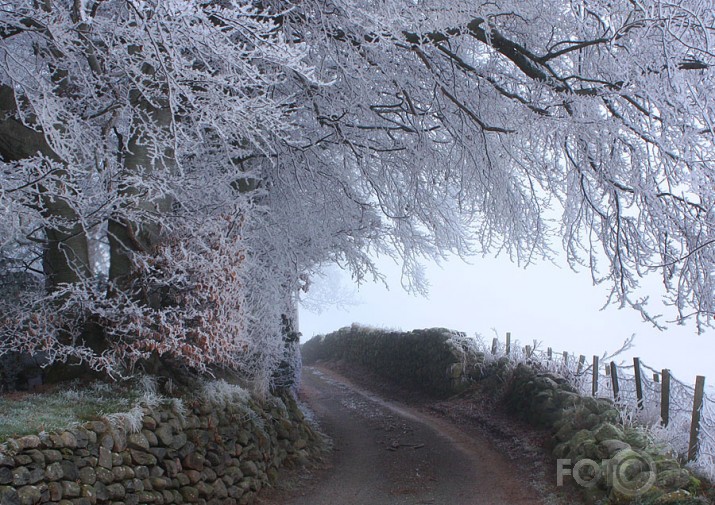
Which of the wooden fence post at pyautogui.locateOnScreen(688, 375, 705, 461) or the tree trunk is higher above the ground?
the tree trunk

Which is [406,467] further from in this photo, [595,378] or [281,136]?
[281,136]

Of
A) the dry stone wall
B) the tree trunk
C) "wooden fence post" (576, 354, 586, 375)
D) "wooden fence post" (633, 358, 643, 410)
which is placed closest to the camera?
the dry stone wall

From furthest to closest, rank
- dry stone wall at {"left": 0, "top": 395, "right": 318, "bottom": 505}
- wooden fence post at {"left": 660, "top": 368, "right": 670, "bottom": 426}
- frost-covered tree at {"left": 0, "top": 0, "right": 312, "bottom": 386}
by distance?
wooden fence post at {"left": 660, "top": 368, "right": 670, "bottom": 426}
frost-covered tree at {"left": 0, "top": 0, "right": 312, "bottom": 386}
dry stone wall at {"left": 0, "top": 395, "right": 318, "bottom": 505}

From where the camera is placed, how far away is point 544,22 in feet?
24.4

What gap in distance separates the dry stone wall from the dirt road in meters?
0.73

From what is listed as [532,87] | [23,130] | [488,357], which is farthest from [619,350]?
[23,130]

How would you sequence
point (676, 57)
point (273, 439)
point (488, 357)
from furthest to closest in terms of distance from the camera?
1. point (488, 357)
2. point (273, 439)
3. point (676, 57)

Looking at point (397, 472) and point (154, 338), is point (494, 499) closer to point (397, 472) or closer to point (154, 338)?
point (397, 472)

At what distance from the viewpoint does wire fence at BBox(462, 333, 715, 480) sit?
687 centimetres

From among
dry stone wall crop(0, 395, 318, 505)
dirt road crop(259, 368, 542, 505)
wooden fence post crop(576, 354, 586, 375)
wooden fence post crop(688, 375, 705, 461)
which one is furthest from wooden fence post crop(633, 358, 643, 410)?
dry stone wall crop(0, 395, 318, 505)

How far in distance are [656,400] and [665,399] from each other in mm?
569

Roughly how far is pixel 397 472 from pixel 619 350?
13.9 ft

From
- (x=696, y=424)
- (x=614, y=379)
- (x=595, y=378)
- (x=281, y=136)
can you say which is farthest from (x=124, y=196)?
(x=595, y=378)

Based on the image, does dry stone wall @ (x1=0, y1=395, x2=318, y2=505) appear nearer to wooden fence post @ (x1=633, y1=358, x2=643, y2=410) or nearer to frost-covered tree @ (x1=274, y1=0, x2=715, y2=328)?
frost-covered tree @ (x1=274, y1=0, x2=715, y2=328)
